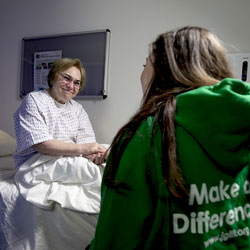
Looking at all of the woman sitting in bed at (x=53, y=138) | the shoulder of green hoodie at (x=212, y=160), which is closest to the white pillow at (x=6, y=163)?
the woman sitting in bed at (x=53, y=138)

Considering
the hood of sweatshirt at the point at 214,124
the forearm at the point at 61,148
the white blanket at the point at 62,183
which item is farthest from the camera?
the forearm at the point at 61,148

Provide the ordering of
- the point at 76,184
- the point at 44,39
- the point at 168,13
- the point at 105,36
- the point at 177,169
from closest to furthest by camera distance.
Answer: the point at 177,169, the point at 76,184, the point at 168,13, the point at 105,36, the point at 44,39

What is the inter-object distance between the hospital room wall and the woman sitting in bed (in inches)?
16.4

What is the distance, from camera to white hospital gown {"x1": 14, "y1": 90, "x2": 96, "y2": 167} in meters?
1.06

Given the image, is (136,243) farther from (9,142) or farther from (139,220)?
(9,142)

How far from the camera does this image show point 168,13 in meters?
1.55

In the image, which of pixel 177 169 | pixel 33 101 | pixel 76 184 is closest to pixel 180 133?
pixel 177 169

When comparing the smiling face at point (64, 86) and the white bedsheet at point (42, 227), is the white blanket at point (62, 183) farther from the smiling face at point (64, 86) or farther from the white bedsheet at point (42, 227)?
the smiling face at point (64, 86)

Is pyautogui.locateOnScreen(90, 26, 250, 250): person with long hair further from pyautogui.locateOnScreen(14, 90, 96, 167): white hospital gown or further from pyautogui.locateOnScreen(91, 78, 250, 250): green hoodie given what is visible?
pyautogui.locateOnScreen(14, 90, 96, 167): white hospital gown

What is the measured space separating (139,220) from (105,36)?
1568 millimetres

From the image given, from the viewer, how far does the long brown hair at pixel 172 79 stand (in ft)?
1.34

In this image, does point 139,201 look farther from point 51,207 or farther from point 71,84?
point 71,84

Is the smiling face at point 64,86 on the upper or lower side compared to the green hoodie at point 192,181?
upper

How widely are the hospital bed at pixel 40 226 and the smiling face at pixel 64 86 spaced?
62 cm
